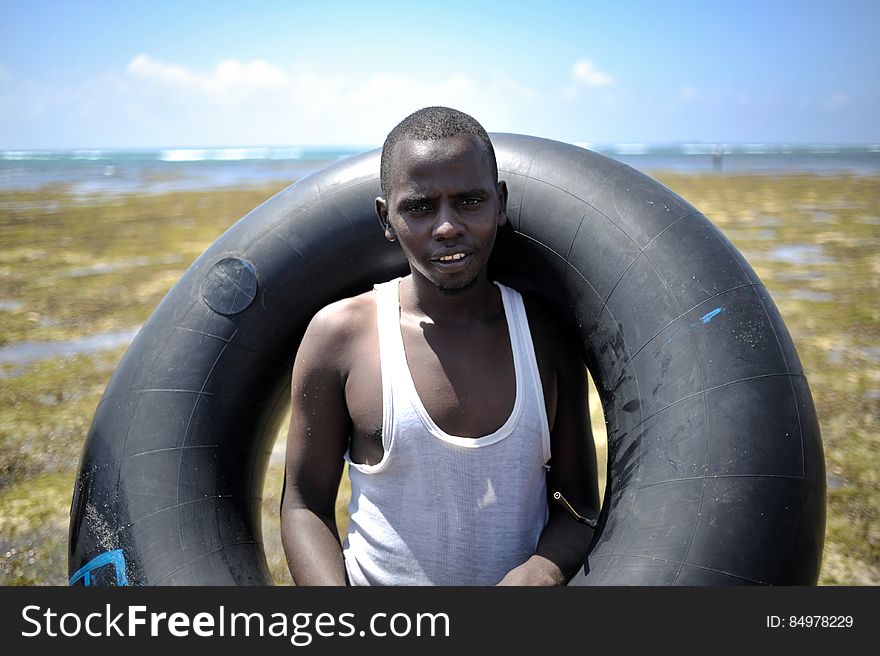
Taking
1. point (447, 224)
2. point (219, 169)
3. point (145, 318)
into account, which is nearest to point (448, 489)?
point (447, 224)

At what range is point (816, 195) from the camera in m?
16.3

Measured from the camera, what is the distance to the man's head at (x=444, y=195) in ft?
4.87

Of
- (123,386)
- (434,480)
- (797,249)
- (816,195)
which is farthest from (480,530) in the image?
(816,195)

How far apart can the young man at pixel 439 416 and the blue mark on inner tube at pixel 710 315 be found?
350mm

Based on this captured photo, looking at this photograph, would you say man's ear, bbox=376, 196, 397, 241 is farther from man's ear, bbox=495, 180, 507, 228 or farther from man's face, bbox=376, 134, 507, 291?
man's ear, bbox=495, 180, 507, 228

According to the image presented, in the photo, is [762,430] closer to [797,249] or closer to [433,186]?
[433,186]

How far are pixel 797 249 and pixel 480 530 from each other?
28.0 feet

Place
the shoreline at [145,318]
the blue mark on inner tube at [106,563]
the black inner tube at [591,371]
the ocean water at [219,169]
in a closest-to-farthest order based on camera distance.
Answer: the black inner tube at [591,371] → the blue mark on inner tube at [106,563] → the shoreline at [145,318] → the ocean water at [219,169]

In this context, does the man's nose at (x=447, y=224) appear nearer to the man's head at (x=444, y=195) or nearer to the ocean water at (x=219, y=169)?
the man's head at (x=444, y=195)

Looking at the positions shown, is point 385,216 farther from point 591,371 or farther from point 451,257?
point 591,371

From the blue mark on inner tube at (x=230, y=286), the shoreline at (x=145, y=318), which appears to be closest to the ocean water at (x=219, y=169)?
the shoreline at (x=145, y=318)

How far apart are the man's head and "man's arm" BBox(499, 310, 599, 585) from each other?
1.01ft

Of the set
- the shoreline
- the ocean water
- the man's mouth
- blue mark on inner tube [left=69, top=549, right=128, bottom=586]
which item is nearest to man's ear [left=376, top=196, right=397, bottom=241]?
the man's mouth

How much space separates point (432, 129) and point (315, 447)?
0.78m
